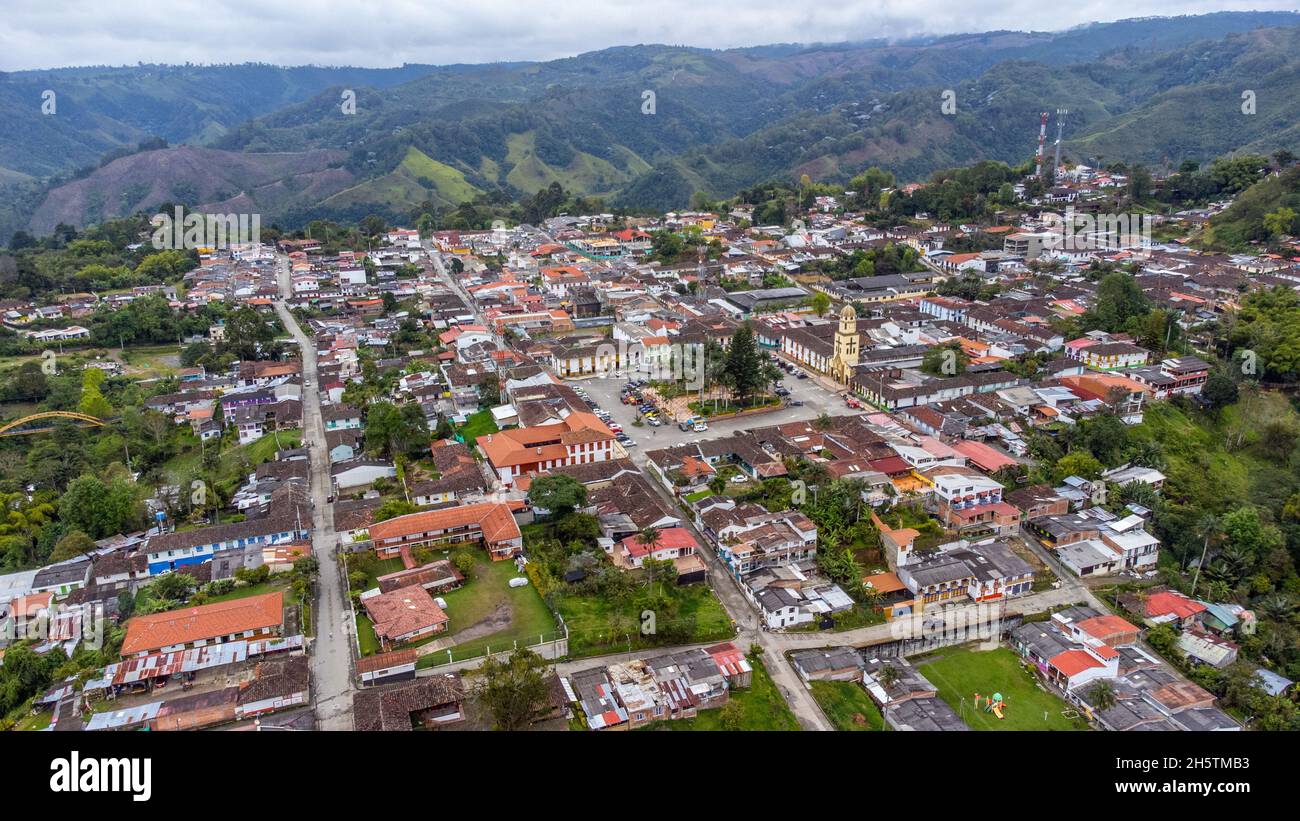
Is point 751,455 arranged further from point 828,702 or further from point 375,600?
point 375,600

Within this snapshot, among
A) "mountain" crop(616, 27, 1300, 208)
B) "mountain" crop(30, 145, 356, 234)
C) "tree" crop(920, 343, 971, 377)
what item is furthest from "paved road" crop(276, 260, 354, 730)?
"mountain" crop(30, 145, 356, 234)

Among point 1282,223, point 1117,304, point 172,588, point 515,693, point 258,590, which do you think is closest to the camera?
point 515,693

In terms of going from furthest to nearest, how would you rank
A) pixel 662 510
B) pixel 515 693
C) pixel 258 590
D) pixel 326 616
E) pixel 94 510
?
pixel 94 510 → pixel 662 510 → pixel 258 590 → pixel 326 616 → pixel 515 693

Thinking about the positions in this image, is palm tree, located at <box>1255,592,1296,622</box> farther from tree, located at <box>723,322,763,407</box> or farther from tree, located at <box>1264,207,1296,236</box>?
tree, located at <box>1264,207,1296,236</box>

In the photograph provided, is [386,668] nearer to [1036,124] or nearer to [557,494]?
[557,494]

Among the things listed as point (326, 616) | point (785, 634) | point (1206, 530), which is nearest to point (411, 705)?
point (326, 616)
